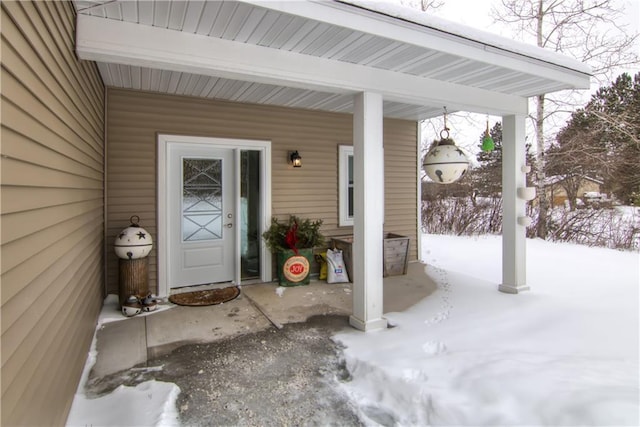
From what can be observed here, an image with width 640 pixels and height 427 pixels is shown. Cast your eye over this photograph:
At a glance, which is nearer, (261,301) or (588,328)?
(588,328)

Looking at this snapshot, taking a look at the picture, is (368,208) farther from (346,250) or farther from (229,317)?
(346,250)

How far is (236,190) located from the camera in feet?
16.0

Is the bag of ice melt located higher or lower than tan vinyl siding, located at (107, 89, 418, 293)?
lower

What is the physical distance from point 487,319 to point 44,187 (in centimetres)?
347

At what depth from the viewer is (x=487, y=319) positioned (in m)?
3.41

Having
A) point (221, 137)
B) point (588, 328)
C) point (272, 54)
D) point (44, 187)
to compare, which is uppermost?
point (272, 54)

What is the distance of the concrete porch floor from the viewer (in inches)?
115

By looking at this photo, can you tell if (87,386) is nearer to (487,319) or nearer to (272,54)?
(272,54)

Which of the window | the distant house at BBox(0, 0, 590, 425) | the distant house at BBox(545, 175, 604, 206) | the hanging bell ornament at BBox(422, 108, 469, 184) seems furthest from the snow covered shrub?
the hanging bell ornament at BBox(422, 108, 469, 184)

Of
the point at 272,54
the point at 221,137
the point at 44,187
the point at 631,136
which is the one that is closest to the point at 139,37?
the point at 272,54

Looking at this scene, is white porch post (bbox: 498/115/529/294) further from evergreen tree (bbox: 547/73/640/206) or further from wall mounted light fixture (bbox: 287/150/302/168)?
evergreen tree (bbox: 547/73/640/206)

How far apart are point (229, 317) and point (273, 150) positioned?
2363mm

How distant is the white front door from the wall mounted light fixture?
2.55 ft

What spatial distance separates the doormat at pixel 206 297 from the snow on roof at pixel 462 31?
3.30 m
